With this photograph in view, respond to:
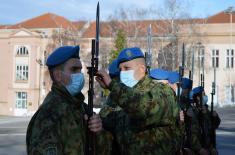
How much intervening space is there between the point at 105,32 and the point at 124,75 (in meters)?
56.4

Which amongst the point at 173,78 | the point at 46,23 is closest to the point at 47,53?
the point at 46,23

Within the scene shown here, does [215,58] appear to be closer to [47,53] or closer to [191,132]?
[47,53]

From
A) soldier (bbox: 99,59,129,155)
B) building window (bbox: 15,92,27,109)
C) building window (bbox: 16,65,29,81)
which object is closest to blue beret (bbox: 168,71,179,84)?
soldier (bbox: 99,59,129,155)

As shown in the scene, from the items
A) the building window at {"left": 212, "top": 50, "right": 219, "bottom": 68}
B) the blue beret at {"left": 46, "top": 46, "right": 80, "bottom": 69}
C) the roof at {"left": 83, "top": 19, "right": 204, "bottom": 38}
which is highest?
the roof at {"left": 83, "top": 19, "right": 204, "bottom": 38}

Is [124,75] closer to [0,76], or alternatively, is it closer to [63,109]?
[63,109]

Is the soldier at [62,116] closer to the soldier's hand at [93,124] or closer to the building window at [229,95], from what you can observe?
the soldier's hand at [93,124]

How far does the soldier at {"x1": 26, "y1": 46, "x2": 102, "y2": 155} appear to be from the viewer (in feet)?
10.8

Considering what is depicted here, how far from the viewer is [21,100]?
207ft

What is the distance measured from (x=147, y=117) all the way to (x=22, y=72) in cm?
6086

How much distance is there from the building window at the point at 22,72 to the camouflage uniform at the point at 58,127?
198 ft

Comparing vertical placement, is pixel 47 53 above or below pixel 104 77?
above

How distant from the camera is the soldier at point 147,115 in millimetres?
3576

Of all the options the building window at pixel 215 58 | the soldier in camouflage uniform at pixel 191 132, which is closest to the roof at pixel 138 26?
the building window at pixel 215 58

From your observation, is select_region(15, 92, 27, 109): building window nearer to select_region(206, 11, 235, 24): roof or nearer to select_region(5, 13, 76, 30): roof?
select_region(5, 13, 76, 30): roof
